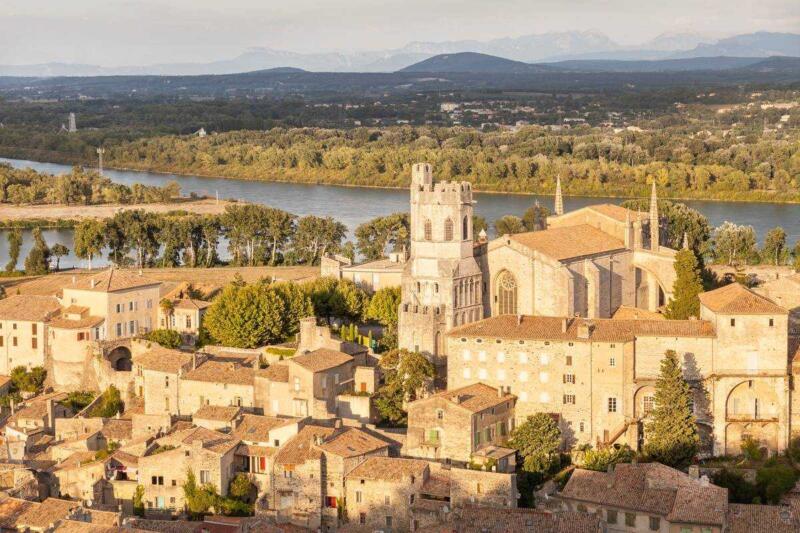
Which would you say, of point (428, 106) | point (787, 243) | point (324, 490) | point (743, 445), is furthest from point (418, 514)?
point (428, 106)

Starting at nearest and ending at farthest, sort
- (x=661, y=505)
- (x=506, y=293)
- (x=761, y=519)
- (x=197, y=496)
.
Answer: (x=761, y=519)
(x=661, y=505)
(x=197, y=496)
(x=506, y=293)

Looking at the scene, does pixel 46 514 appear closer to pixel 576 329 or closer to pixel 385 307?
pixel 576 329

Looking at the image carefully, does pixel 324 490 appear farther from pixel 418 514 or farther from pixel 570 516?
pixel 570 516

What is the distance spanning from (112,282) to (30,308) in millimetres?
1578

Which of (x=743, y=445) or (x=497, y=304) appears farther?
(x=497, y=304)

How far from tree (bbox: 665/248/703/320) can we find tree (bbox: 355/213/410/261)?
11.1m

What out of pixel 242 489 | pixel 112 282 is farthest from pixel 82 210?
pixel 242 489

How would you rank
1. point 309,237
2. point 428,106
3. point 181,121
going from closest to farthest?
1. point 309,237
2. point 181,121
3. point 428,106

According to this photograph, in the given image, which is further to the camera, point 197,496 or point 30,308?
point 30,308

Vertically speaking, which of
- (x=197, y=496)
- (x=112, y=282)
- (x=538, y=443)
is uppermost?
(x=112, y=282)

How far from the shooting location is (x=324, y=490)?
18.8 m

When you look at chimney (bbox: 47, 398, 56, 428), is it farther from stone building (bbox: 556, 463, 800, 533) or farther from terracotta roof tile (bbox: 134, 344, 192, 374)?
stone building (bbox: 556, 463, 800, 533)

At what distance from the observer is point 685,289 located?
23.7m

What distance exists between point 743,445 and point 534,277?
4972 mm
